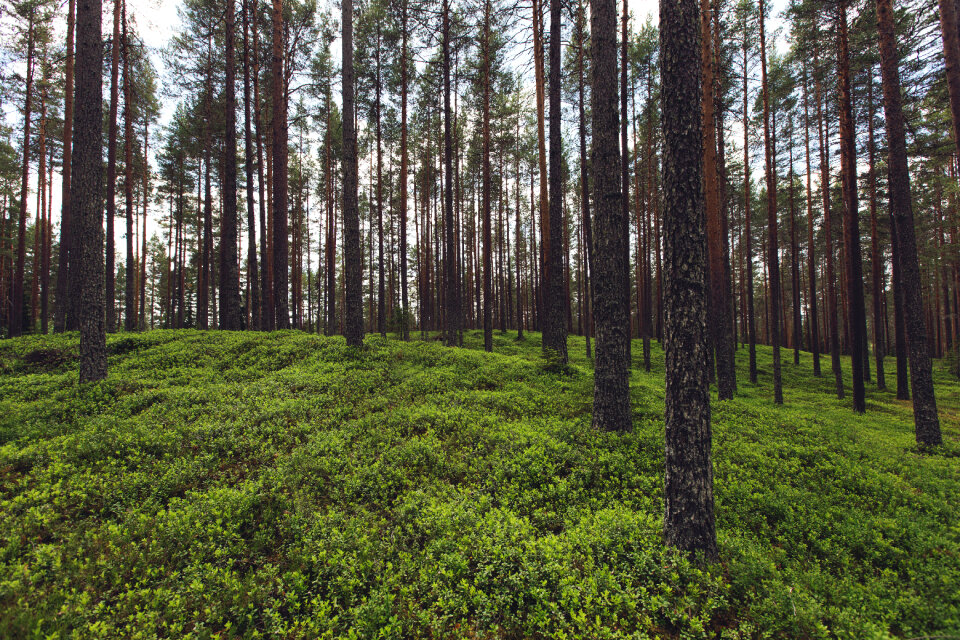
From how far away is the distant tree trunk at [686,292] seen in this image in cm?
399

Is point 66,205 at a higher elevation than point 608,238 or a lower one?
higher

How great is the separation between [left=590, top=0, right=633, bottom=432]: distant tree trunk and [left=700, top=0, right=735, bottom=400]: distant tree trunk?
6110 millimetres

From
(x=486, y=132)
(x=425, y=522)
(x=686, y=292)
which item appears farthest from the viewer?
(x=486, y=132)

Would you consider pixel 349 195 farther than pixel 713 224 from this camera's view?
No

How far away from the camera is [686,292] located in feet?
13.2

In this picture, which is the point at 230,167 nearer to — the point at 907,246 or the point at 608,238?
the point at 608,238

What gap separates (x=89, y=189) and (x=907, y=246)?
64.6 feet

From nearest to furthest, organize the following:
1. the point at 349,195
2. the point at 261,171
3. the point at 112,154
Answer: the point at 349,195, the point at 112,154, the point at 261,171

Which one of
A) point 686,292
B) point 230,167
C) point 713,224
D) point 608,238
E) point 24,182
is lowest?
point 686,292

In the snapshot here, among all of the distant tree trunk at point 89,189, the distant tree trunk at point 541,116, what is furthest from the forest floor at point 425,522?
the distant tree trunk at point 541,116

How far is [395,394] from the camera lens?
27.3 ft

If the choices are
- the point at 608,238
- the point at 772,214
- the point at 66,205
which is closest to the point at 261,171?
the point at 66,205

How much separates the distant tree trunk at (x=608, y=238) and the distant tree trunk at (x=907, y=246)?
25.9 feet

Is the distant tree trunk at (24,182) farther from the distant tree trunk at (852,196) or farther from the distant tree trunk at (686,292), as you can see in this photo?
the distant tree trunk at (852,196)
